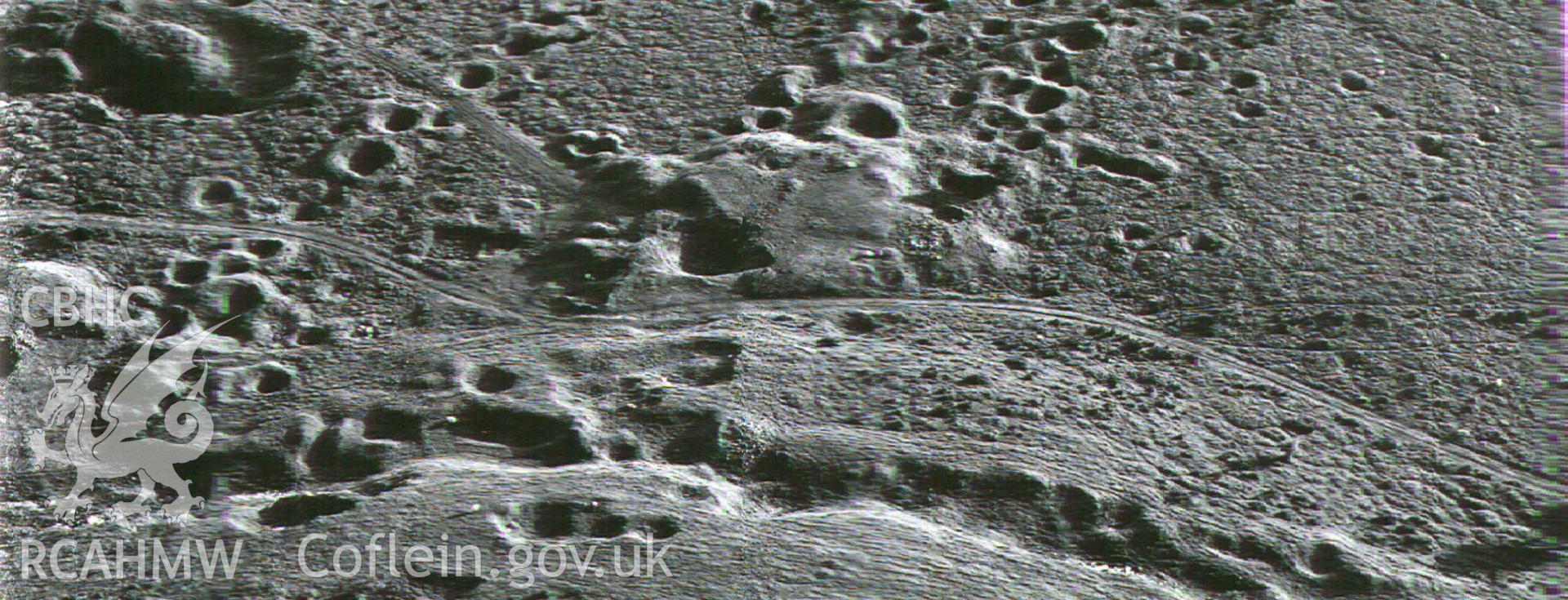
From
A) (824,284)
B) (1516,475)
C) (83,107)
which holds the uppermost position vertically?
(83,107)

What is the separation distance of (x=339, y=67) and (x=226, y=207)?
310 mm

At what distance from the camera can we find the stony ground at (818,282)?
1.44 m

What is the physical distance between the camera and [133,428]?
5.03 ft

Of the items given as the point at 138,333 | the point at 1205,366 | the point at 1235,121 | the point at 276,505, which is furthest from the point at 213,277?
the point at 1235,121

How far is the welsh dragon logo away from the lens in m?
1.47

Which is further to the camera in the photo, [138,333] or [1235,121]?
[1235,121]

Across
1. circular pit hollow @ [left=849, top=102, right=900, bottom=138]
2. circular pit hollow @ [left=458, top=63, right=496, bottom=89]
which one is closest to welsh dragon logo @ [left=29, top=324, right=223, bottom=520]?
circular pit hollow @ [left=458, top=63, right=496, bottom=89]

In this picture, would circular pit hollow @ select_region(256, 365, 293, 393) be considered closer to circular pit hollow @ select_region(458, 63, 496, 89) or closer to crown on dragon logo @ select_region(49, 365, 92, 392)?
→ crown on dragon logo @ select_region(49, 365, 92, 392)

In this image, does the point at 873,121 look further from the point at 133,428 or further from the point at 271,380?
the point at 133,428

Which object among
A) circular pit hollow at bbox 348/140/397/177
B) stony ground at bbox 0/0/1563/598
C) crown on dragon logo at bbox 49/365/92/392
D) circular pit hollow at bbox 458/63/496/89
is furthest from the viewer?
circular pit hollow at bbox 458/63/496/89

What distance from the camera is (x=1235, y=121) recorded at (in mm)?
1941

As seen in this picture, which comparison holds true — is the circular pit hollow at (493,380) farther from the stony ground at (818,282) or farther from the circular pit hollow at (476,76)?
the circular pit hollow at (476,76)

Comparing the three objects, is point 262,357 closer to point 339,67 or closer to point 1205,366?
point 339,67

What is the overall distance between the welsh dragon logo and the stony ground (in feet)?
0.07
